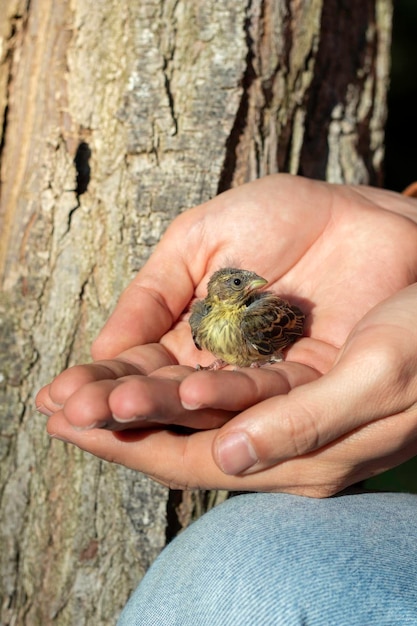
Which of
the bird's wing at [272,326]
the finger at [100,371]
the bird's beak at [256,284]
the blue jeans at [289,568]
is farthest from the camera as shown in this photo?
the bird's beak at [256,284]

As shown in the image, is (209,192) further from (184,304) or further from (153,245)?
(184,304)

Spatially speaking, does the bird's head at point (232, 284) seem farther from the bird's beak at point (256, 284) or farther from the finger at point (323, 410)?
the finger at point (323, 410)

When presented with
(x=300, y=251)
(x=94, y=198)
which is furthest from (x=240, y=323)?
(x=94, y=198)

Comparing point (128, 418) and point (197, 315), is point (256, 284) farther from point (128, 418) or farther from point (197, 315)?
point (128, 418)

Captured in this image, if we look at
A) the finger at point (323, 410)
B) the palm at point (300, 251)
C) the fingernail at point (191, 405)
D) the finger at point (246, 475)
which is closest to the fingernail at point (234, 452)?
the finger at point (323, 410)

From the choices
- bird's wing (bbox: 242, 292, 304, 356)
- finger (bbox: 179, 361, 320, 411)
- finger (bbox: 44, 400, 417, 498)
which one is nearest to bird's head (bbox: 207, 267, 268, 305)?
bird's wing (bbox: 242, 292, 304, 356)

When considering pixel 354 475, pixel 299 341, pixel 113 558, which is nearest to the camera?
pixel 354 475

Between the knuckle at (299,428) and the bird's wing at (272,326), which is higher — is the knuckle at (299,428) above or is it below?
above

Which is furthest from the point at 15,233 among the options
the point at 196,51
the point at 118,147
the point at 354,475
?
the point at 354,475

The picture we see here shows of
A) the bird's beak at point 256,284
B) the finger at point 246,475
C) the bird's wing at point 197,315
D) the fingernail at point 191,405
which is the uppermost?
the bird's beak at point 256,284
